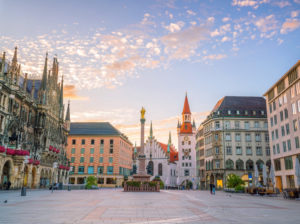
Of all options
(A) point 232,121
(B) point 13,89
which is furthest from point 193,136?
(B) point 13,89

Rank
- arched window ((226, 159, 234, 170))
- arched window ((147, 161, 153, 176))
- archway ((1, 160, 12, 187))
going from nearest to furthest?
archway ((1, 160, 12, 187)), arched window ((226, 159, 234, 170)), arched window ((147, 161, 153, 176))

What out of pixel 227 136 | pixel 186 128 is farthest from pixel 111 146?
pixel 186 128

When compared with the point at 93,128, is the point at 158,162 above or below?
below

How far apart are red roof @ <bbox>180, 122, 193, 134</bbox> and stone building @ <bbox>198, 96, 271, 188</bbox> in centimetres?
3851

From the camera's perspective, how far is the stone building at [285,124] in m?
44.3

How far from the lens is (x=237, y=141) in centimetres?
7019

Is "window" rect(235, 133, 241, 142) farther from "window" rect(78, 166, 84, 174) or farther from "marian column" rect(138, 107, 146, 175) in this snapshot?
"window" rect(78, 166, 84, 174)

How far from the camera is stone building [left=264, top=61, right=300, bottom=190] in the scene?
4434 cm

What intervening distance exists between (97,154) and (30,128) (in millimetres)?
40111

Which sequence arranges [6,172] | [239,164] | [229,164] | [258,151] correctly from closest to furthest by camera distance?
[6,172] < [239,164] < [229,164] < [258,151]

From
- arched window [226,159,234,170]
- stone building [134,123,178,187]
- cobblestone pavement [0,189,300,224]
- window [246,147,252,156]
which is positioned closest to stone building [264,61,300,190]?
window [246,147,252,156]

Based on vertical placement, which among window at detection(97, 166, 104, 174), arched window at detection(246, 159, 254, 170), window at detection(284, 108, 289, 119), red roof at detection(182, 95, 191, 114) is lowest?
window at detection(97, 166, 104, 174)

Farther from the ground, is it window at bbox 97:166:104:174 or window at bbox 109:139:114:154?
window at bbox 109:139:114:154

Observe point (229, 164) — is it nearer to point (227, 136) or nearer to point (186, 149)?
point (227, 136)
